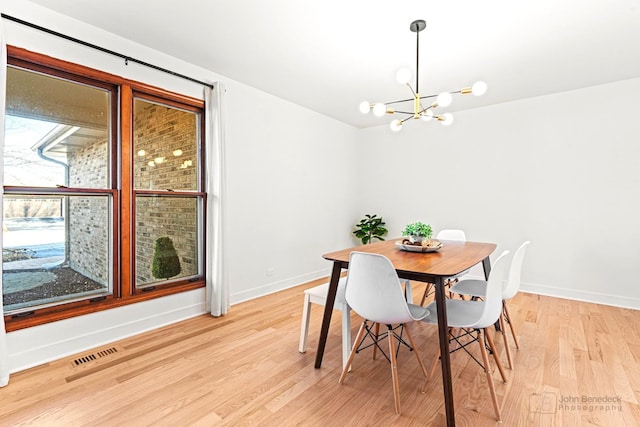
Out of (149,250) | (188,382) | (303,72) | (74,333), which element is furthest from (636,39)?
(74,333)

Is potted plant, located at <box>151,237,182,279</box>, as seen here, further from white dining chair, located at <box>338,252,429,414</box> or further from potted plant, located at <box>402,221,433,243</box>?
potted plant, located at <box>402,221,433,243</box>

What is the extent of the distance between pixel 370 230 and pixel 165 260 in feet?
10.8

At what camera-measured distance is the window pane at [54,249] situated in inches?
93.3

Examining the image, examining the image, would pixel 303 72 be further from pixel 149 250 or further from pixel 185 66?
pixel 149 250

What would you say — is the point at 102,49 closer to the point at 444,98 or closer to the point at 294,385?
the point at 444,98

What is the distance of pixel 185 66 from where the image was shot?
3.26 meters

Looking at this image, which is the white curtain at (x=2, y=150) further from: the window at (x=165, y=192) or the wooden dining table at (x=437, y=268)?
the wooden dining table at (x=437, y=268)

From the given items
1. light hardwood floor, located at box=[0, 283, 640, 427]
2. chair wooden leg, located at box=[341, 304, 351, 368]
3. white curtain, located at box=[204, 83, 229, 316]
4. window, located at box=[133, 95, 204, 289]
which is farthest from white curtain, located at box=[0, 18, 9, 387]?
chair wooden leg, located at box=[341, 304, 351, 368]

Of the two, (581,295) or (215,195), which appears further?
(581,295)

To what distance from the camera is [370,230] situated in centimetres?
552

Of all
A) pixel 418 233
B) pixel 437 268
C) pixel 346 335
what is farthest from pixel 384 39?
pixel 346 335

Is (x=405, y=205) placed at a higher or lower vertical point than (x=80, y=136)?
lower

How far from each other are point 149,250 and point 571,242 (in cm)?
484

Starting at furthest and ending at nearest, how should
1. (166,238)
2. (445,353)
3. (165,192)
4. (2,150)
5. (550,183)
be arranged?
(550,183) < (166,238) < (165,192) < (2,150) < (445,353)
